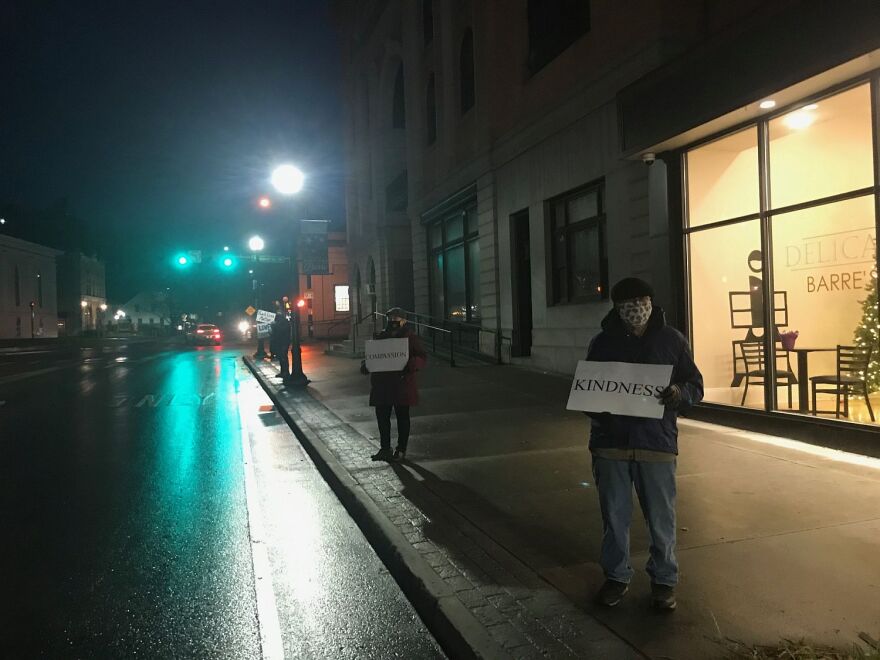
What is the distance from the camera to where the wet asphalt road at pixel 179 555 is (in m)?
4.00

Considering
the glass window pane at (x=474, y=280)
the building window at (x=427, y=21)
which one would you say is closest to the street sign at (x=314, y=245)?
the glass window pane at (x=474, y=280)

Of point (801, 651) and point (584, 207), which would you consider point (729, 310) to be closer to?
point (584, 207)

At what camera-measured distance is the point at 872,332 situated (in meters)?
8.19

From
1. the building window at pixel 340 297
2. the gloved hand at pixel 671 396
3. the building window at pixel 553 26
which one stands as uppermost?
the building window at pixel 553 26

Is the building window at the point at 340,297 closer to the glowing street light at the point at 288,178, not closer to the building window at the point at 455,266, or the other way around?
the building window at the point at 455,266

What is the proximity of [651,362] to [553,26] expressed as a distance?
46.1 feet

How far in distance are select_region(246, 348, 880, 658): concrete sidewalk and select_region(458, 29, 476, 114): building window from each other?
1386cm

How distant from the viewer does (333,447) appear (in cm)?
904

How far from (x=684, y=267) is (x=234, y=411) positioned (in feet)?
28.6

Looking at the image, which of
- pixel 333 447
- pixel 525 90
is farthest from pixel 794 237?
pixel 525 90

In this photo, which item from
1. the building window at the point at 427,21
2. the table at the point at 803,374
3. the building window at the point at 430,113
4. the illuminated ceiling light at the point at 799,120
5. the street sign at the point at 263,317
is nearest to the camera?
the illuminated ceiling light at the point at 799,120

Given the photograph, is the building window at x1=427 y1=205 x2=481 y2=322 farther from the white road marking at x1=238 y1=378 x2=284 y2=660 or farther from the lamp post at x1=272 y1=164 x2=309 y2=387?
the white road marking at x1=238 y1=378 x2=284 y2=660

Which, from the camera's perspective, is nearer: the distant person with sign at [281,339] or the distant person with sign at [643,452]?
the distant person with sign at [643,452]

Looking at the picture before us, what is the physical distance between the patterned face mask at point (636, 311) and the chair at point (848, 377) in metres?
5.60
